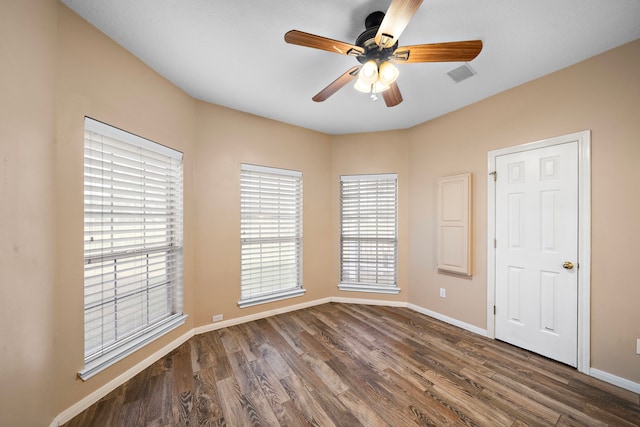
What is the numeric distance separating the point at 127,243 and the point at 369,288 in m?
3.10

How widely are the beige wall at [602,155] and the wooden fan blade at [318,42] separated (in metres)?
2.06

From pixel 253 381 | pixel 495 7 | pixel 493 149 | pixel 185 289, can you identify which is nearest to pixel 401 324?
pixel 253 381

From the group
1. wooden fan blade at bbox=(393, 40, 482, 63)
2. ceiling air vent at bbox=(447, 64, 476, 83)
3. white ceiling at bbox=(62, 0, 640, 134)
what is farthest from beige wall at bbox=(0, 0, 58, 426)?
ceiling air vent at bbox=(447, 64, 476, 83)

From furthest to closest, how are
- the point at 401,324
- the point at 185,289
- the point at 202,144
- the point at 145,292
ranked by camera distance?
the point at 401,324 → the point at 202,144 → the point at 185,289 → the point at 145,292

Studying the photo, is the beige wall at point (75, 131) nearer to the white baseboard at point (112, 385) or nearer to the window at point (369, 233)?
the white baseboard at point (112, 385)

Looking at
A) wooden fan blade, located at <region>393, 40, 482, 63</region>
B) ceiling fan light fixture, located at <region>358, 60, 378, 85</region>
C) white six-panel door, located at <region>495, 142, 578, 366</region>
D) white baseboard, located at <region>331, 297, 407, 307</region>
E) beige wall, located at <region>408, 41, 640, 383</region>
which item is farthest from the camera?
white baseboard, located at <region>331, 297, 407, 307</region>

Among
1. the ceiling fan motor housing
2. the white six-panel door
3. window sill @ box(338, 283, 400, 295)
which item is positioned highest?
the ceiling fan motor housing

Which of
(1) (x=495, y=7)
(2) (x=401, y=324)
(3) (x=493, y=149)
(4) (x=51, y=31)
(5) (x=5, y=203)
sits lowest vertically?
(2) (x=401, y=324)

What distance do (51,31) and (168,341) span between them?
2590 millimetres

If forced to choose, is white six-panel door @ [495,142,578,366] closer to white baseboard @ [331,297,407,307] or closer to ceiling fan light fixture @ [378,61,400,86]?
white baseboard @ [331,297,407,307]

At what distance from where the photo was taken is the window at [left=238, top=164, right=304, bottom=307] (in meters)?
3.09

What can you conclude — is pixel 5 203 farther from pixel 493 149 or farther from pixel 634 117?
pixel 634 117

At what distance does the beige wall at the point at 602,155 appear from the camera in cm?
184

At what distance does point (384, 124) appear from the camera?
11.3ft
